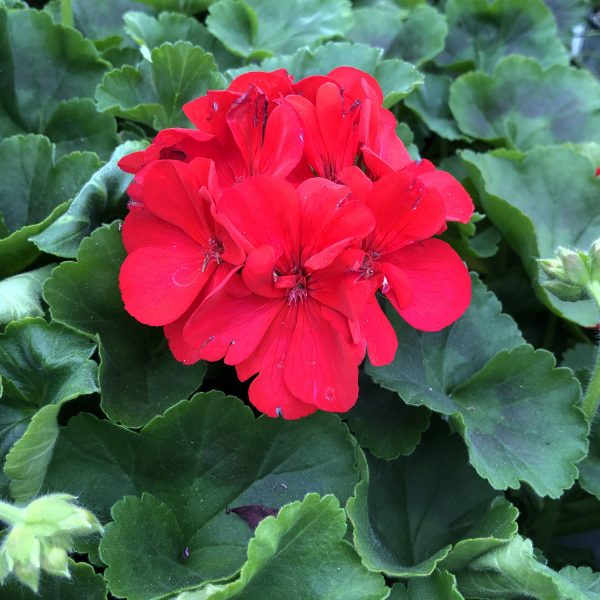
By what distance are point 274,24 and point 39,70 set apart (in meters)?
0.49

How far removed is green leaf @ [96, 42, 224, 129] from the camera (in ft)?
4.06

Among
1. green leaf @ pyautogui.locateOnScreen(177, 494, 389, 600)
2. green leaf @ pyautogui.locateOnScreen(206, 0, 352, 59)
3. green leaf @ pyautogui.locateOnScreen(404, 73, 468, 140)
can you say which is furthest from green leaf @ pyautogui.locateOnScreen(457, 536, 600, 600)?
green leaf @ pyautogui.locateOnScreen(206, 0, 352, 59)

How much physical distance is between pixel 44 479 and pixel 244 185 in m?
0.45

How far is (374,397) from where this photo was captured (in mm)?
1103

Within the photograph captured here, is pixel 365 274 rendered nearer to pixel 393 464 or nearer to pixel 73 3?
pixel 393 464

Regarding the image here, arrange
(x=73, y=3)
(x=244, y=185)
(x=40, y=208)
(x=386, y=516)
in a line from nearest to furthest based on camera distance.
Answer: (x=244, y=185) → (x=386, y=516) → (x=40, y=208) → (x=73, y=3)

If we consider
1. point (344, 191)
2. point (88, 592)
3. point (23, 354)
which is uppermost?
point (344, 191)

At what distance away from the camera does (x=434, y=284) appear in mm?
903

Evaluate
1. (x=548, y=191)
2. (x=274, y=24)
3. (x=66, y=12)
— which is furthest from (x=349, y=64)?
(x=66, y=12)

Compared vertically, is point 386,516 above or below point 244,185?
below

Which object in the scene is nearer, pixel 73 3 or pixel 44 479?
pixel 44 479

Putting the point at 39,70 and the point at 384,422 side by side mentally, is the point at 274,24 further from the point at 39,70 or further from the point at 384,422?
the point at 384,422

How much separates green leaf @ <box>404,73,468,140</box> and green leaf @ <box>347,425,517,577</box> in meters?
0.67

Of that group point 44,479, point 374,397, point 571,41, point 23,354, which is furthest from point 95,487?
point 571,41
